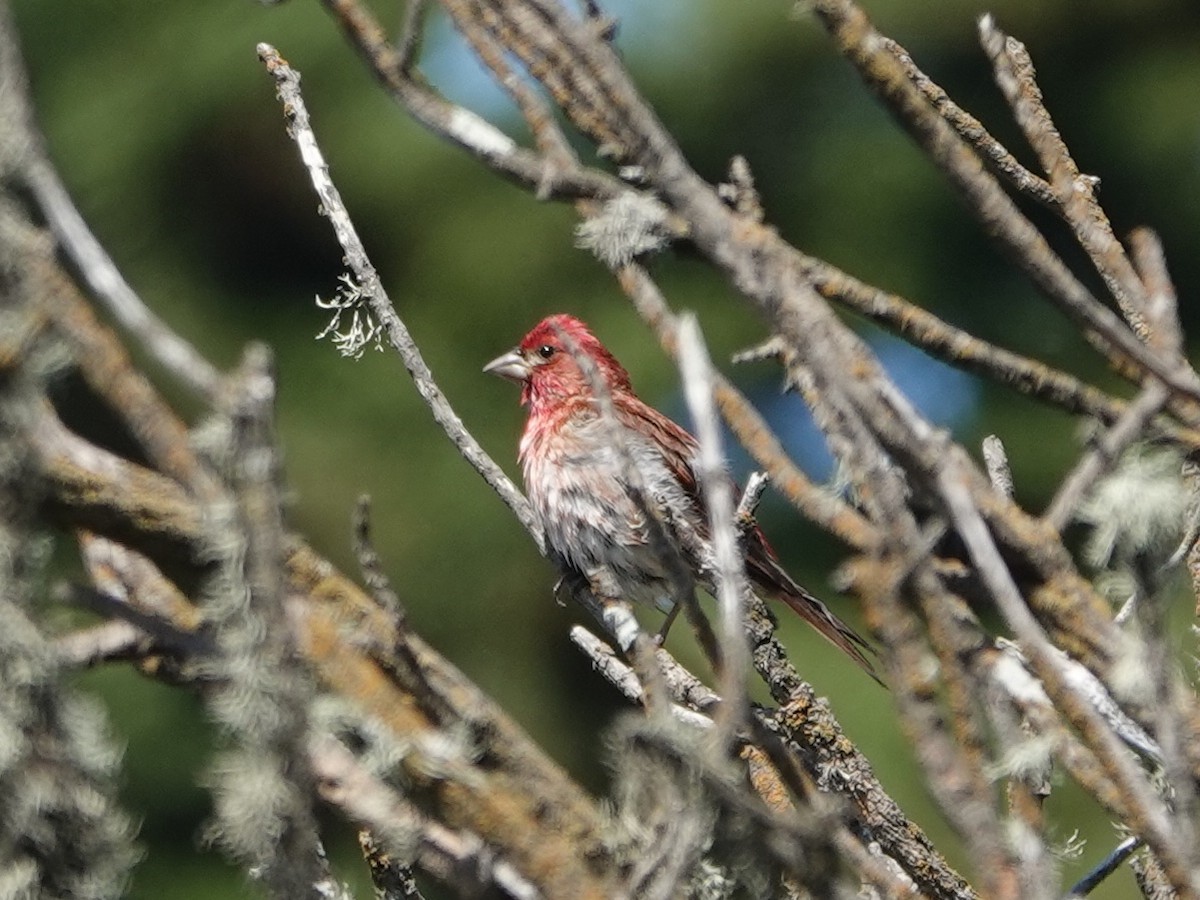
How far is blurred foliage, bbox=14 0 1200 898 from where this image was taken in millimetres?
10484

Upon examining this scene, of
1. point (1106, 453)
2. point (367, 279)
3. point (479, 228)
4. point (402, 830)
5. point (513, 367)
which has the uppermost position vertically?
point (479, 228)

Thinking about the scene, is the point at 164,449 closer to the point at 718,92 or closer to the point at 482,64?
the point at 482,64

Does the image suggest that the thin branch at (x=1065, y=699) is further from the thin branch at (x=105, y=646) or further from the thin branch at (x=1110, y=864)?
the thin branch at (x=105, y=646)

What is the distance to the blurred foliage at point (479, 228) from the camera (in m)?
10.5

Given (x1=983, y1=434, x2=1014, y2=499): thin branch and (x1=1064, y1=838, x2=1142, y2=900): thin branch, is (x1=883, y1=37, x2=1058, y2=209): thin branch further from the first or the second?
(x1=1064, y1=838, x2=1142, y2=900): thin branch

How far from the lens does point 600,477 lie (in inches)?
241

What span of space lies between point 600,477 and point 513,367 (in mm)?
753

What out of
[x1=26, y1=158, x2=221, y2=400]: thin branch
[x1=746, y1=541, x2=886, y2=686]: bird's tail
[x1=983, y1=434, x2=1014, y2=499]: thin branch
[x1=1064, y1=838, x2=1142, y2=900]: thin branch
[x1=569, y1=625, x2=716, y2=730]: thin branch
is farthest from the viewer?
→ [x1=746, y1=541, x2=886, y2=686]: bird's tail

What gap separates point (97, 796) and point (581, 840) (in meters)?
0.44

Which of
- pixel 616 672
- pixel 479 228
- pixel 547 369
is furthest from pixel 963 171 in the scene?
pixel 479 228

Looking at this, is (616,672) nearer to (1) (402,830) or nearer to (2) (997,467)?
(2) (997,467)

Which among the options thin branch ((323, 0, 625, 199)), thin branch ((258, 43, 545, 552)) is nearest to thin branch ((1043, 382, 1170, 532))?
thin branch ((323, 0, 625, 199))

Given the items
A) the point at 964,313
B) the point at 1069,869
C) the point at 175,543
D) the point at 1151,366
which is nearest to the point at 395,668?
the point at 175,543

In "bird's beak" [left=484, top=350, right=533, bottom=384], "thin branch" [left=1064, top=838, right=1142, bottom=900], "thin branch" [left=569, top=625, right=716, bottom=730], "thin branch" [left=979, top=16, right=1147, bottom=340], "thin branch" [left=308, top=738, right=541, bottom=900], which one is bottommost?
"thin branch" [left=308, top=738, right=541, bottom=900]
